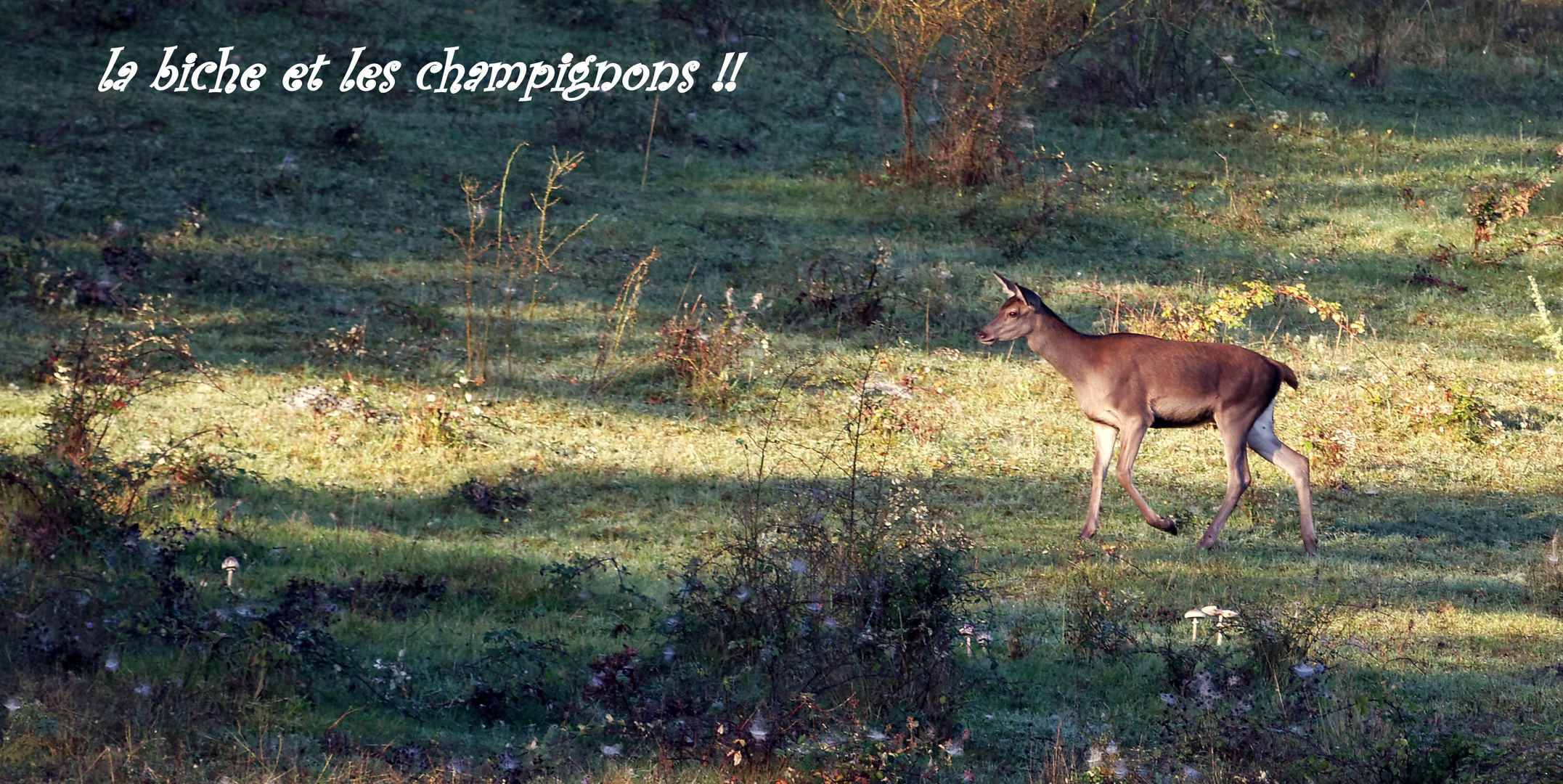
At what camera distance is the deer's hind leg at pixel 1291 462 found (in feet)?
35.2

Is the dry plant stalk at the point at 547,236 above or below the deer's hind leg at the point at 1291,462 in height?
above

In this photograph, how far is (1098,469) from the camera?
1099cm

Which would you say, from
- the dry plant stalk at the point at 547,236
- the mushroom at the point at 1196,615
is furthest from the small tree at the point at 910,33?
the mushroom at the point at 1196,615

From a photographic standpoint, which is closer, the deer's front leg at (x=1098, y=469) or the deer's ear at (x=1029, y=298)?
the deer's front leg at (x=1098, y=469)

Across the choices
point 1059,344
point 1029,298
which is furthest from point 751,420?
point 1059,344

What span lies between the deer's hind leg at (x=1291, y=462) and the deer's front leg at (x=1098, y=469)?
996 millimetres

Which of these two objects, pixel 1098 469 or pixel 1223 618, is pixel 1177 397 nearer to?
pixel 1098 469

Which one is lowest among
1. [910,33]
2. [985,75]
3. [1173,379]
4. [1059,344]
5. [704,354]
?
[704,354]

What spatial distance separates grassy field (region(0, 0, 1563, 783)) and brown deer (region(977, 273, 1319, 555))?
0.42 m

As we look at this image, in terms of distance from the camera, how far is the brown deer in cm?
1070

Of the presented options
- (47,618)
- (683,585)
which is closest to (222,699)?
(47,618)

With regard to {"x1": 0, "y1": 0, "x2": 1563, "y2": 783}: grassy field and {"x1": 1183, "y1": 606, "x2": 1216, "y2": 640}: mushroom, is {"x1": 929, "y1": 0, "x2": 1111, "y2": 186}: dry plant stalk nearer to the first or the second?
{"x1": 0, "y1": 0, "x2": 1563, "y2": 783}: grassy field

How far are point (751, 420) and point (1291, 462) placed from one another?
464cm

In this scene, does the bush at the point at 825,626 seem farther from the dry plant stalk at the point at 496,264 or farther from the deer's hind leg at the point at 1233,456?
the dry plant stalk at the point at 496,264
